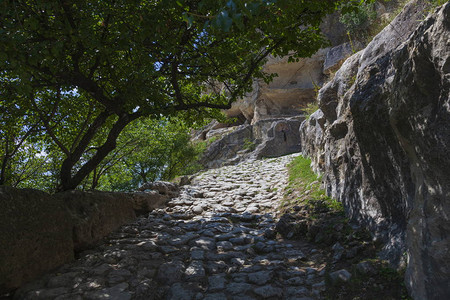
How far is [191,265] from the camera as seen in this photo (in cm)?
475

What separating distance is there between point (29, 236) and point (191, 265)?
242 cm

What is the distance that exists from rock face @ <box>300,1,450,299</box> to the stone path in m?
1.24

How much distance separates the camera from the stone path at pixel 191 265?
3.80 meters

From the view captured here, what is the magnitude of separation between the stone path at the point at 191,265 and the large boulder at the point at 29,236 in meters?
0.21

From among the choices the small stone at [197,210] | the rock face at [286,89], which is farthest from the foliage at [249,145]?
the small stone at [197,210]

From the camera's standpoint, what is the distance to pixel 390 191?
407 cm

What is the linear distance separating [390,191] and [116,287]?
411 centimetres

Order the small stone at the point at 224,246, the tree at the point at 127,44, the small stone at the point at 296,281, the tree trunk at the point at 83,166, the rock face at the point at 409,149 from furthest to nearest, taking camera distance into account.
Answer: the tree trunk at the point at 83,166 → the small stone at the point at 224,246 → the tree at the point at 127,44 → the small stone at the point at 296,281 → the rock face at the point at 409,149

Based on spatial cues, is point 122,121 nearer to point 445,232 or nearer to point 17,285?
point 17,285

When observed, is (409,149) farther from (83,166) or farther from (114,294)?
(83,166)

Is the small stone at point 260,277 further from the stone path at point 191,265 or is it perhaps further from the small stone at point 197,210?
the small stone at point 197,210

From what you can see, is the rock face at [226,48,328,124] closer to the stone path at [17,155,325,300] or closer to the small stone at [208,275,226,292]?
the stone path at [17,155,325,300]

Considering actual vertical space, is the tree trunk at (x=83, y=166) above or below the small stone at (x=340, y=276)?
above

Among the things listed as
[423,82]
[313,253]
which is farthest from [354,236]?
[423,82]
